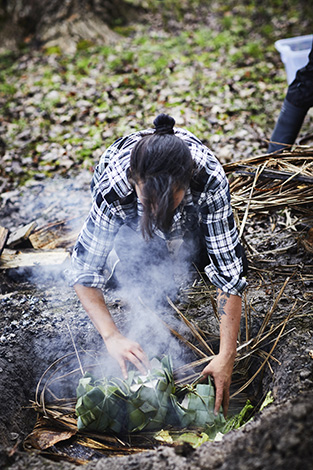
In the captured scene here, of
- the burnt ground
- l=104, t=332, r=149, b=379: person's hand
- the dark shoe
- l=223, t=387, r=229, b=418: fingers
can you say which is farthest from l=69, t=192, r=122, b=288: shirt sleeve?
the dark shoe

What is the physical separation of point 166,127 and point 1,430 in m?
1.66

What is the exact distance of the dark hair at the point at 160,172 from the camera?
164 centimetres

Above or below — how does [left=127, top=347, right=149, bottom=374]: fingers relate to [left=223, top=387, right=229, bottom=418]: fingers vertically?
above

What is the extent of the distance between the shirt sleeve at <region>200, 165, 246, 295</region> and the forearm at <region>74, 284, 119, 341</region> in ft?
1.90

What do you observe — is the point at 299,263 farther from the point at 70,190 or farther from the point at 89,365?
the point at 70,190

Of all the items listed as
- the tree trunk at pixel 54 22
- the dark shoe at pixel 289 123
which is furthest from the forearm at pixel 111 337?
the tree trunk at pixel 54 22

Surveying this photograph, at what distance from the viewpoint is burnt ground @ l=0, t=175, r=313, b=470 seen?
1539mm

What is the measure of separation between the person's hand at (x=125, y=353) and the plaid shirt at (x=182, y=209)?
0.30 metres

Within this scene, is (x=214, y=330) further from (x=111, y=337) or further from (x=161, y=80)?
(x=161, y=80)

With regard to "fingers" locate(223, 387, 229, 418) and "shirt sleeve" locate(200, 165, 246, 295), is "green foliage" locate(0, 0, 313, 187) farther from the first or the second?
"fingers" locate(223, 387, 229, 418)

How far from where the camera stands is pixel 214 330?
2.52 metres

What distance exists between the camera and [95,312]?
6.79 feet

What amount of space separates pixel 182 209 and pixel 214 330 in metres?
0.89

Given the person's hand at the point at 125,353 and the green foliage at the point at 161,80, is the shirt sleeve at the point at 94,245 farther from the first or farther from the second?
the green foliage at the point at 161,80
